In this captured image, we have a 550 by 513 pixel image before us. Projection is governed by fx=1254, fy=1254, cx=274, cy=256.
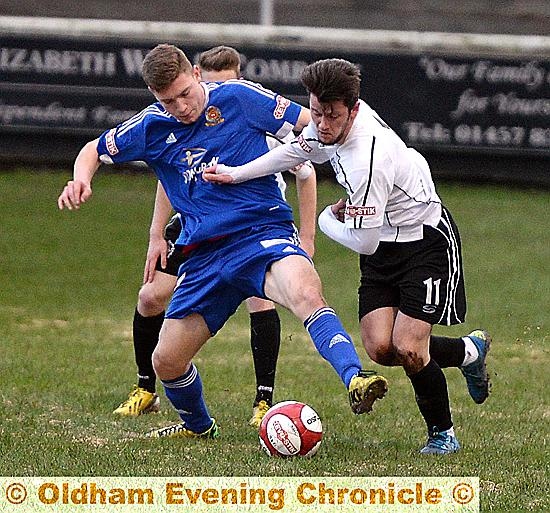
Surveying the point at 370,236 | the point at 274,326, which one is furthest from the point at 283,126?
the point at 274,326

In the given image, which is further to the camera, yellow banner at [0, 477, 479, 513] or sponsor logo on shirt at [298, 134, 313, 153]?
sponsor logo on shirt at [298, 134, 313, 153]

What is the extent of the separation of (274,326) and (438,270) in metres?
1.49

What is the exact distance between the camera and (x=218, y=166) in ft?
19.2

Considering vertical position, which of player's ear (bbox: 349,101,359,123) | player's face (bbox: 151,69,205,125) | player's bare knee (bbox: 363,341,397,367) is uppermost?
player's ear (bbox: 349,101,359,123)

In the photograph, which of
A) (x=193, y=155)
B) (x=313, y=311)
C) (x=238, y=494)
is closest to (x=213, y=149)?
(x=193, y=155)

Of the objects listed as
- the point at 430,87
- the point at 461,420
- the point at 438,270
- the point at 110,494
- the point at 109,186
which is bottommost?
the point at 109,186

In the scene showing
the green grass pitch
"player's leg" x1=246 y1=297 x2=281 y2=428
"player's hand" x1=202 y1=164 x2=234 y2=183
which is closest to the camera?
the green grass pitch

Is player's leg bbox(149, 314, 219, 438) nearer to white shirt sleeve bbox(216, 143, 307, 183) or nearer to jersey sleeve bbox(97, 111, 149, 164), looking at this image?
white shirt sleeve bbox(216, 143, 307, 183)

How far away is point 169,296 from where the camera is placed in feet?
23.1

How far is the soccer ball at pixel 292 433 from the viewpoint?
5594 mm

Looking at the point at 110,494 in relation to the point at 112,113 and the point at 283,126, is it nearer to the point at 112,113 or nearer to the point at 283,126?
the point at 283,126

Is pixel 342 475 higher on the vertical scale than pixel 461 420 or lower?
higher

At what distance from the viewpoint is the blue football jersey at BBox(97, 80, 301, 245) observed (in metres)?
5.88

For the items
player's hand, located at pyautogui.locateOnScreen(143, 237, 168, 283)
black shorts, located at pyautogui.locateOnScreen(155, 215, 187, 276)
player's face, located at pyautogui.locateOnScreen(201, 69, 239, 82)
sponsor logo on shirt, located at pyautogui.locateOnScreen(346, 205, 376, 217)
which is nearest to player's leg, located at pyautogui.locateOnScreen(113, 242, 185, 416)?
black shorts, located at pyautogui.locateOnScreen(155, 215, 187, 276)
